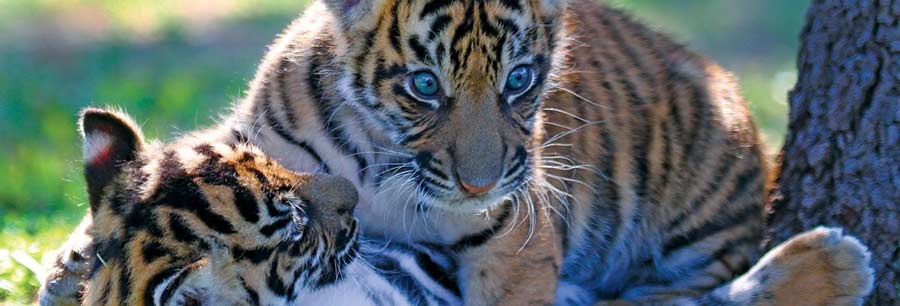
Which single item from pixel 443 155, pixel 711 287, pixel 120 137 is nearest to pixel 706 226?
pixel 711 287

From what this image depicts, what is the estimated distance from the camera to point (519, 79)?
343 centimetres

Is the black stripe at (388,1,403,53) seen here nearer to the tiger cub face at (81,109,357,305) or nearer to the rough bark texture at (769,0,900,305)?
the tiger cub face at (81,109,357,305)

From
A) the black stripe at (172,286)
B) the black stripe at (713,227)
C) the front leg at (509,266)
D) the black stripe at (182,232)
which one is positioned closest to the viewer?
the black stripe at (172,286)

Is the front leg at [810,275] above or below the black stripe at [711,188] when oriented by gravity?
below

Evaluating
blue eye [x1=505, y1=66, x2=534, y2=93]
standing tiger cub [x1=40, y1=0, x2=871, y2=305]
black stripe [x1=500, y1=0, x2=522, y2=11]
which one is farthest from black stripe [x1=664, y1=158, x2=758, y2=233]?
black stripe [x1=500, y1=0, x2=522, y2=11]

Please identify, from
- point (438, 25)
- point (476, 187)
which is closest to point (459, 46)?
point (438, 25)

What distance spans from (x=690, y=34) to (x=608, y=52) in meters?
6.81

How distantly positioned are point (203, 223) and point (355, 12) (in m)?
0.81

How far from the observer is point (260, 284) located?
3320 millimetres

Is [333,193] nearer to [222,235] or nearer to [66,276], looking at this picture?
[222,235]

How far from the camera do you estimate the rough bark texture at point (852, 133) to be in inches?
146

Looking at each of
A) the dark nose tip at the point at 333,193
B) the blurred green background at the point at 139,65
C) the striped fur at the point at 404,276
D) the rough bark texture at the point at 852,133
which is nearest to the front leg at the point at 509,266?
the striped fur at the point at 404,276

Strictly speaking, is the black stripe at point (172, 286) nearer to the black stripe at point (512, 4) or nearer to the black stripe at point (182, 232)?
the black stripe at point (182, 232)

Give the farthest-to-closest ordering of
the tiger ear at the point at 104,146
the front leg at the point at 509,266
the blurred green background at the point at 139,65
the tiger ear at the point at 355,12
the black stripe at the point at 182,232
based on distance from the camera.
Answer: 1. the blurred green background at the point at 139,65
2. the front leg at the point at 509,266
3. the tiger ear at the point at 355,12
4. the tiger ear at the point at 104,146
5. the black stripe at the point at 182,232
